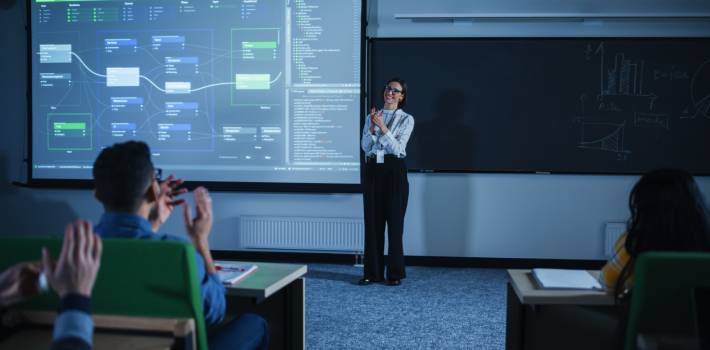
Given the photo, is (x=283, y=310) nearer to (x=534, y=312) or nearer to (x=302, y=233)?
(x=534, y=312)

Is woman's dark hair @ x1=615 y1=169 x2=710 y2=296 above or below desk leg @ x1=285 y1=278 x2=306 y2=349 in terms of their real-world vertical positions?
above

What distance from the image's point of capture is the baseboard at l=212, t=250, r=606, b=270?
455cm

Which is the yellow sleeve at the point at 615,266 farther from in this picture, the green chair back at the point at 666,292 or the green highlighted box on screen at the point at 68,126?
the green highlighted box on screen at the point at 68,126

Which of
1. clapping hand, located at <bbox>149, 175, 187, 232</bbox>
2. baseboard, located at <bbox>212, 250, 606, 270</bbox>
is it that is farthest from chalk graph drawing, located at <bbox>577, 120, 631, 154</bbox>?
clapping hand, located at <bbox>149, 175, 187, 232</bbox>

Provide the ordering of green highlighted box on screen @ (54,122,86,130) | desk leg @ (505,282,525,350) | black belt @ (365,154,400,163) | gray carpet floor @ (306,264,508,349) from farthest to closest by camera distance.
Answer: green highlighted box on screen @ (54,122,86,130) < black belt @ (365,154,400,163) < gray carpet floor @ (306,264,508,349) < desk leg @ (505,282,525,350)

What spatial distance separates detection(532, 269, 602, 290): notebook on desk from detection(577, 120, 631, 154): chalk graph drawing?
2792 mm

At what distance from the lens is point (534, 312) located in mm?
1916

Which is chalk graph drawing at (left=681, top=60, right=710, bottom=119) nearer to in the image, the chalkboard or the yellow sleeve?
the chalkboard

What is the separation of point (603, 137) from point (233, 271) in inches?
137

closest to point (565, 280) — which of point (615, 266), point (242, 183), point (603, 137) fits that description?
point (615, 266)

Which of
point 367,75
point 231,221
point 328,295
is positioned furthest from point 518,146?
point 231,221

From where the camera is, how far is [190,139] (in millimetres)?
4594

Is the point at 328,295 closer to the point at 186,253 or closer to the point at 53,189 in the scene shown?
the point at 186,253

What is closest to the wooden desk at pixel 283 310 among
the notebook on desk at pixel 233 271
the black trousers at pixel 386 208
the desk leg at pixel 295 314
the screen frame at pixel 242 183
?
the desk leg at pixel 295 314
